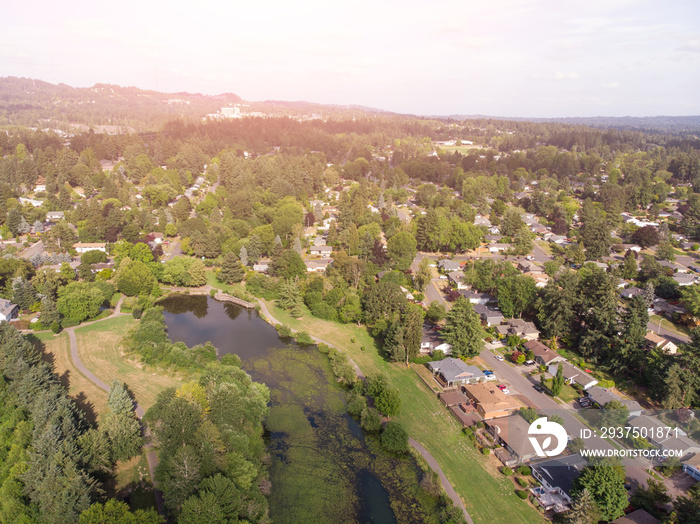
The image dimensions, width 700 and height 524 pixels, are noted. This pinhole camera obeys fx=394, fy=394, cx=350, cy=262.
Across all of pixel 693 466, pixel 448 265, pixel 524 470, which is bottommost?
pixel 524 470

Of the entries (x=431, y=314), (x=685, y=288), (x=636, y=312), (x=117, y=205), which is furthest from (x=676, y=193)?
(x=117, y=205)

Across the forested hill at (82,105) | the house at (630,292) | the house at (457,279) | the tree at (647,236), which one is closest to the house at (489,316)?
the house at (457,279)

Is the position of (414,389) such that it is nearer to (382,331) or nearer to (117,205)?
(382,331)

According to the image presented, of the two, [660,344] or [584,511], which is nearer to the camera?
[584,511]

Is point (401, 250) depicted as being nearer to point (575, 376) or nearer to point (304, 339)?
point (304, 339)

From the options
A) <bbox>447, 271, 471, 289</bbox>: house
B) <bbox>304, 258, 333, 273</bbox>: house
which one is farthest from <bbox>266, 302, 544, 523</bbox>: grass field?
<bbox>447, 271, 471, 289</bbox>: house

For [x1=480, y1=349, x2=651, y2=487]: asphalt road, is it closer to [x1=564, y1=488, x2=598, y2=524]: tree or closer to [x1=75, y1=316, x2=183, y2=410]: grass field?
[x1=564, y1=488, x2=598, y2=524]: tree

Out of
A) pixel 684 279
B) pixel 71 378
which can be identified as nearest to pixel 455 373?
pixel 71 378
